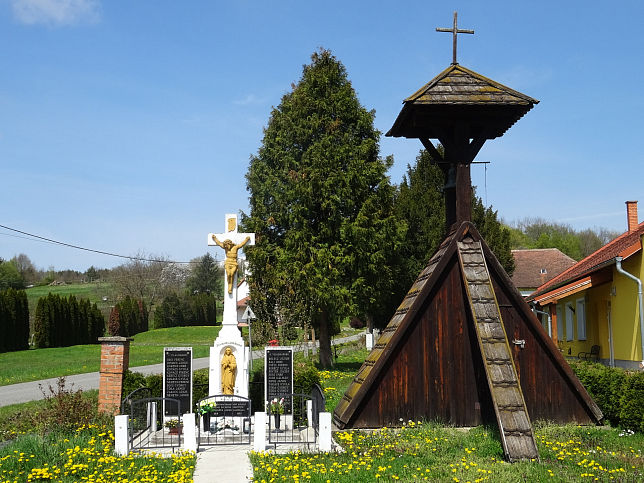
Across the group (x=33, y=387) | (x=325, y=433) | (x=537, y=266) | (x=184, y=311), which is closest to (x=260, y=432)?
(x=325, y=433)

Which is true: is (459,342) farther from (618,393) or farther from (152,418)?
(152,418)

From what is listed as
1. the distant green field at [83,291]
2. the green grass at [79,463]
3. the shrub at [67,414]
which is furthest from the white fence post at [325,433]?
the distant green field at [83,291]

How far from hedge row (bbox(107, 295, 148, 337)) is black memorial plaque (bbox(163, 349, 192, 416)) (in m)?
37.2

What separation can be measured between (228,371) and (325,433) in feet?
14.6

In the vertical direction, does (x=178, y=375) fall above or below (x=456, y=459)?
above

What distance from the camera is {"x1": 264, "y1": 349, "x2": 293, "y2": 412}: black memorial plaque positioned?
1355 cm

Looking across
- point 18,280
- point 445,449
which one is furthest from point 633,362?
point 18,280

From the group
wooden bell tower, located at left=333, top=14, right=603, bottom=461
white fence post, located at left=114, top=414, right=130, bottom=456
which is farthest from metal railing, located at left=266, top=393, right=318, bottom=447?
white fence post, located at left=114, top=414, right=130, bottom=456

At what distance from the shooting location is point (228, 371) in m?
14.1

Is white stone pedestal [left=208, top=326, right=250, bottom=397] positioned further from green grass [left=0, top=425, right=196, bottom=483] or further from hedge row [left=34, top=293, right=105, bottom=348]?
hedge row [left=34, top=293, right=105, bottom=348]

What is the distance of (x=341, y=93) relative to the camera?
88.6 feet

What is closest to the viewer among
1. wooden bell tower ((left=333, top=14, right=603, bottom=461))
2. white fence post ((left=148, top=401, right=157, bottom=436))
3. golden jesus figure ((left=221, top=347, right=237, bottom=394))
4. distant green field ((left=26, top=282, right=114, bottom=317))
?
wooden bell tower ((left=333, top=14, right=603, bottom=461))

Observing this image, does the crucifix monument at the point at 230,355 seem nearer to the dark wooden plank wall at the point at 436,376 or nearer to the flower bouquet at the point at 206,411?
the flower bouquet at the point at 206,411

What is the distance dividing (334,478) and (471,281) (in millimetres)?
4941
